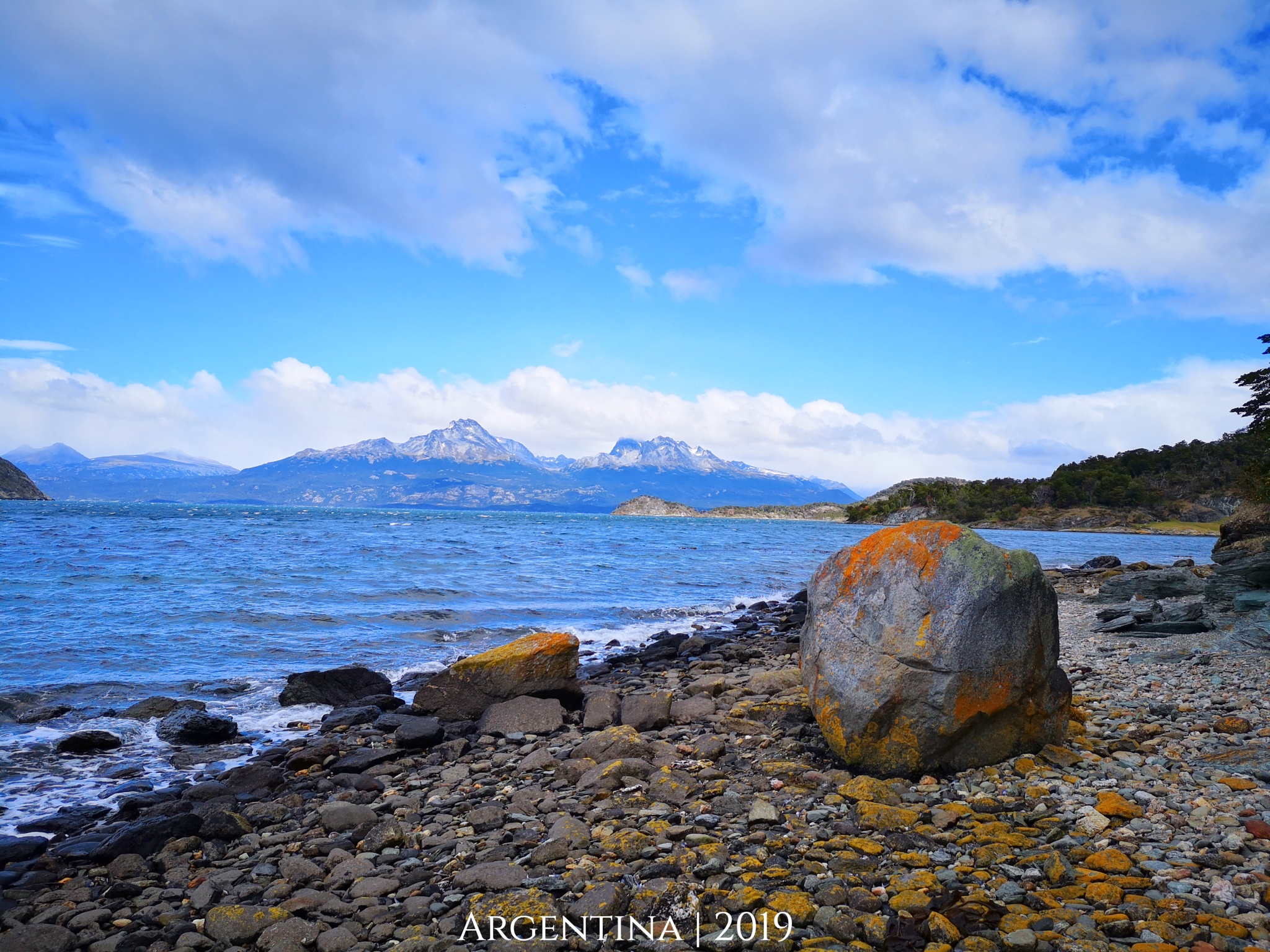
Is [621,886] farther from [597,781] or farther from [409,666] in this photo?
[409,666]

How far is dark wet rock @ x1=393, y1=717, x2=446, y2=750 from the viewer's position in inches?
426

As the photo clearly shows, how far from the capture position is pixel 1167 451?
12694cm

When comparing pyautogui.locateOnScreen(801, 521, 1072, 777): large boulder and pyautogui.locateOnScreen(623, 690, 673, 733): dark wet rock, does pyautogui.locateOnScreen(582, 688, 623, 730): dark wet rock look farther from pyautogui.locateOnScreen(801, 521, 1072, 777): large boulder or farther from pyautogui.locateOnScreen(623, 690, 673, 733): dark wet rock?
pyautogui.locateOnScreen(801, 521, 1072, 777): large boulder

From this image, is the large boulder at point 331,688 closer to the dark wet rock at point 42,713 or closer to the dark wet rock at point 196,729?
the dark wet rock at point 196,729

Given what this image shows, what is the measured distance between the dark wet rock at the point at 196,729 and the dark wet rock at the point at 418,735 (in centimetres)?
298

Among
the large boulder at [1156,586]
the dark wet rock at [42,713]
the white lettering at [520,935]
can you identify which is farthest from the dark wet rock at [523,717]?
the large boulder at [1156,586]

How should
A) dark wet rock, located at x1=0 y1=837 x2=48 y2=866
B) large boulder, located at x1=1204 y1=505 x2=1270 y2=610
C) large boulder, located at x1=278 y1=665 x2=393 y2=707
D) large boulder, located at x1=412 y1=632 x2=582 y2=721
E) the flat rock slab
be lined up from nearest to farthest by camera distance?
the flat rock slab, dark wet rock, located at x1=0 y1=837 x2=48 y2=866, large boulder, located at x1=412 y1=632 x2=582 y2=721, large boulder, located at x1=278 y1=665 x2=393 y2=707, large boulder, located at x1=1204 y1=505 x2=1270 y2=610

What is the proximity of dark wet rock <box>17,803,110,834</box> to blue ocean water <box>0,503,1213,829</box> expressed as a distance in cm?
29

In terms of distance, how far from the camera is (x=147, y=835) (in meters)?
7.57

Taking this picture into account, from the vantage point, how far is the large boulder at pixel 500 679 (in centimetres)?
1242

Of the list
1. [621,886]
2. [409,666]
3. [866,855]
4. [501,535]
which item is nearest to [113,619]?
[409,666]

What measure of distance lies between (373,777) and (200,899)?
10.4ft

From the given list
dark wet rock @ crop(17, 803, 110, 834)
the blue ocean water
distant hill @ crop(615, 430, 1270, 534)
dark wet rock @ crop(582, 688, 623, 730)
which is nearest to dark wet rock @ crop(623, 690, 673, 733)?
dark wet rock @ crop(582, 688, 623, 730)

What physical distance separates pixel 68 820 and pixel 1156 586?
86.8ft
